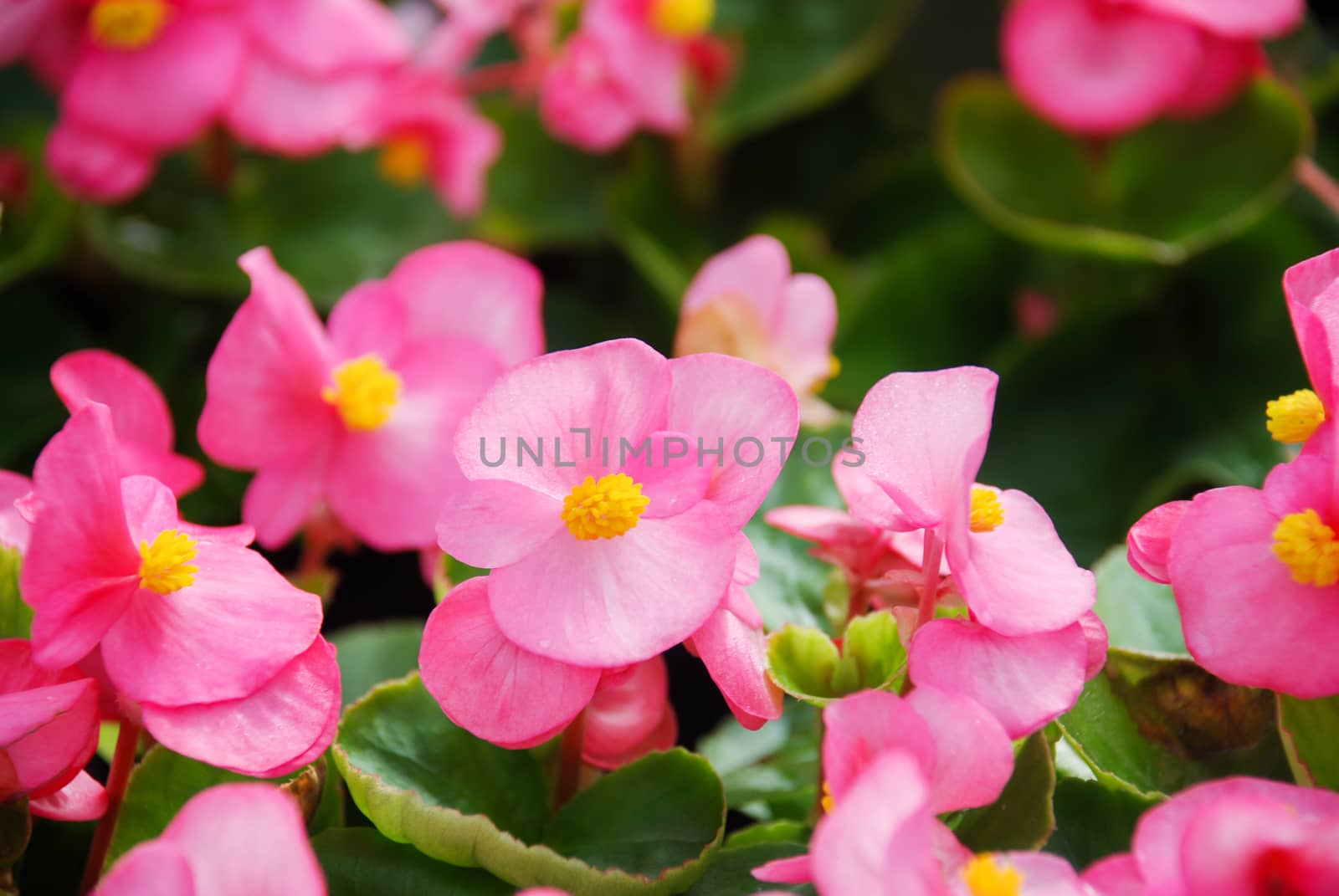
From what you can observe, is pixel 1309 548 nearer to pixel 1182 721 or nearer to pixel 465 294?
pixel 1182 721

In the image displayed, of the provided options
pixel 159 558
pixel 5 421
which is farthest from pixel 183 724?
pixel 5 421

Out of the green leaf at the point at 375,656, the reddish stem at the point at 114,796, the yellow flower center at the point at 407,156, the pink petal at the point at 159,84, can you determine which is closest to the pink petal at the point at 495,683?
the reddish stem at the point at 114,796

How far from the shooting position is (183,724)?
0.39 metres

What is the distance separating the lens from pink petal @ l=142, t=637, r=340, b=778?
1.26 ft

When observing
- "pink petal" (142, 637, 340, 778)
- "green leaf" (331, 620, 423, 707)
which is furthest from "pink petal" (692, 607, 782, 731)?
"green leaf" (331, 620, 423, 707)

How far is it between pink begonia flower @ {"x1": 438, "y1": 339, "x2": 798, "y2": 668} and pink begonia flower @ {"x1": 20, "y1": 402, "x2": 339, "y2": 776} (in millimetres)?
72

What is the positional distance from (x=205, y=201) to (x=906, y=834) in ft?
2.64

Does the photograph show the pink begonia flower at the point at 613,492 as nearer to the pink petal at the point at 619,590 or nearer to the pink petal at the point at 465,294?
the pink petal at the point at 619,590

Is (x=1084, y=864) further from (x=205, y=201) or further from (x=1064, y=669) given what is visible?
(x=205, y=201)

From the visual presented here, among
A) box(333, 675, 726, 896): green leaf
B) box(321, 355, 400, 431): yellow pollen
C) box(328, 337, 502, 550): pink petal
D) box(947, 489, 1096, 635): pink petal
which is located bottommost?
box(333, 675, 726, 896): green leaf

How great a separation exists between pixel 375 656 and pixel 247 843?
1.03 ft

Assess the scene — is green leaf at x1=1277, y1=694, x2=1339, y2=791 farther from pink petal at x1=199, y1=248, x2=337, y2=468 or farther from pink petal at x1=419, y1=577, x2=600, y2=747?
pink petal at x1=199, y1=248, x2=337, y2=468

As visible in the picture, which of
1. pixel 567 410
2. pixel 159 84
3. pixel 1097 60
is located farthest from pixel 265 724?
pixel 1097 60

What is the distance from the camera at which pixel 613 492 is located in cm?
39
